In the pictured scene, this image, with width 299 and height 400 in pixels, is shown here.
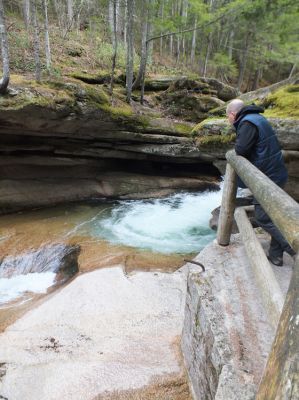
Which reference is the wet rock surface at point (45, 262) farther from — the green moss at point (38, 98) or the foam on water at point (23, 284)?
the green moss at point (38, 98)

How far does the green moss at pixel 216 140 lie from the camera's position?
754 cm

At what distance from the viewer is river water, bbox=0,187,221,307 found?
6.58 meters

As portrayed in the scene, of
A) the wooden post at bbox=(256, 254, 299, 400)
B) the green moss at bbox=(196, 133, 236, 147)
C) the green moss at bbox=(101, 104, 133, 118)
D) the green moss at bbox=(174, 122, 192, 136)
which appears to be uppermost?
the wooden post at bbox=(256, 254, 299, 400)

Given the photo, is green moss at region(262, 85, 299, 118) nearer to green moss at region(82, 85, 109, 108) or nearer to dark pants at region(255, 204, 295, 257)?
dark pants at region(255, 204, 295, 257)

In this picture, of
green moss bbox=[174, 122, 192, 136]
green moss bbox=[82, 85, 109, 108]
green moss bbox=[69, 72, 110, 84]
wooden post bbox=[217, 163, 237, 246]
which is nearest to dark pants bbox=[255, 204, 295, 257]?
wooden post bbox=[217, 163, 237, 246]

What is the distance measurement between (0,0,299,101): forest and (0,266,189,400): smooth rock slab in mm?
5665

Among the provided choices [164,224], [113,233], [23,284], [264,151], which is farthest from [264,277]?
[164,224]

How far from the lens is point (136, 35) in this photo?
→ 25391 mm

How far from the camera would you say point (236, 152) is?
348cm

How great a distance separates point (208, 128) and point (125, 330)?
532 centimetres

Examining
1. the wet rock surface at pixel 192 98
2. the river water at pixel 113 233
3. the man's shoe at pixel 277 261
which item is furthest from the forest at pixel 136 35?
the man's shoe at pixel 277 261

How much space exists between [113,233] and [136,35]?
22.3 m

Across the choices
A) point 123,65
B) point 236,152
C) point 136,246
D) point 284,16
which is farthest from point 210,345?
point 284,16

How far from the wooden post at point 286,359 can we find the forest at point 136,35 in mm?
7983
